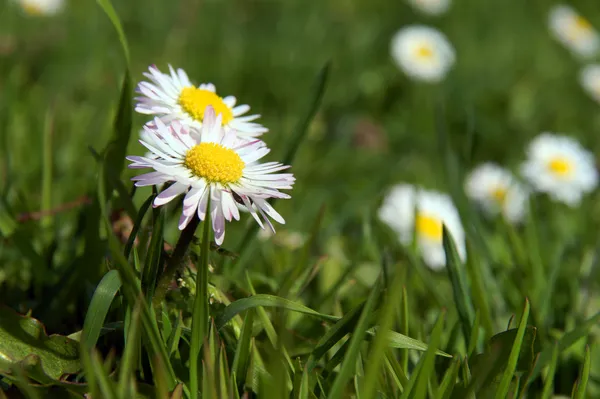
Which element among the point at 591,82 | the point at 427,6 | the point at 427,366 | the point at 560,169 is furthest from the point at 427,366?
the point at 427,6

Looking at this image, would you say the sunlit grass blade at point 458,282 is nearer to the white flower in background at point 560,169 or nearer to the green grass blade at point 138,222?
the green grass blade at point 138,222

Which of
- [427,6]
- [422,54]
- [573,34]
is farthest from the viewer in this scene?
[573,34]

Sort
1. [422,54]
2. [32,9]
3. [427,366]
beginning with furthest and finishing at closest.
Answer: [422,54]
[32,9]
[427,366]

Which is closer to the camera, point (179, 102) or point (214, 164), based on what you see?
point (214, 164)

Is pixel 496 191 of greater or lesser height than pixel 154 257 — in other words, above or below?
below

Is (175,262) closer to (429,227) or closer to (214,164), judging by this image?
(214,164)

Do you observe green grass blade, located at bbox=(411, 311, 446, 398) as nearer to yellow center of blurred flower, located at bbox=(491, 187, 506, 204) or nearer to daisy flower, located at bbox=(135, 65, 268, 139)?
daisy flower, located at bbox=(135, 65, 268, 139)

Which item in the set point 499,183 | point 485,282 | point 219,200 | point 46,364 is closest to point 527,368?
point 485,282
